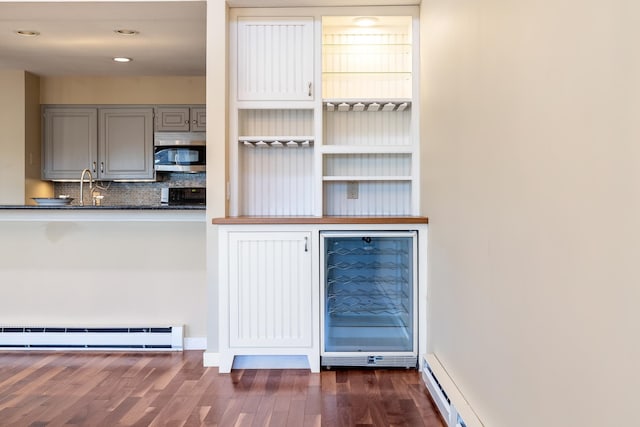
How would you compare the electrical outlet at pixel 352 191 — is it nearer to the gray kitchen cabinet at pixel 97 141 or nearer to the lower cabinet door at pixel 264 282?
the lower cabinet door at pixel 264 282

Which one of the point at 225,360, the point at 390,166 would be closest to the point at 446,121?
the point at 390,166

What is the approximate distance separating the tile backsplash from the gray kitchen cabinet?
0.31m

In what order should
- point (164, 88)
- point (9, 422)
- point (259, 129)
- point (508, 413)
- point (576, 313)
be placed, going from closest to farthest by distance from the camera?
point (576, 313) → point (508, 413) → point (9, 422) → point (259, 129) → point (164, 88)

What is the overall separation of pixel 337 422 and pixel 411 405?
1.37 feet

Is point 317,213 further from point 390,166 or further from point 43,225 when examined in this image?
point 43,225

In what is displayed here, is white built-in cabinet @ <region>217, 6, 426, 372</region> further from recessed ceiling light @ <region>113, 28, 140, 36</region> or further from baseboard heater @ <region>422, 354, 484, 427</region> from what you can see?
recessed ceiling light @ <region>113, 28, 140, 36</region>

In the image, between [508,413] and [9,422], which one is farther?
[9,422]

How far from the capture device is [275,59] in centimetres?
323

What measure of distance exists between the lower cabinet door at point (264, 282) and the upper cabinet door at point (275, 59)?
954mm

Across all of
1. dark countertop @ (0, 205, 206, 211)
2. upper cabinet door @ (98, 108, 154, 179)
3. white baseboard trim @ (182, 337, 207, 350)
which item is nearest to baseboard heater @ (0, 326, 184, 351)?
white baseboard trim @ (182, 337, 207, 350)

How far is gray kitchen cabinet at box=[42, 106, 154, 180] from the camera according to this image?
18.1 feet

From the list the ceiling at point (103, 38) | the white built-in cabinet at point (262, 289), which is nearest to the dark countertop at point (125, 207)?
the white built-in cabinet at point (262, 289)

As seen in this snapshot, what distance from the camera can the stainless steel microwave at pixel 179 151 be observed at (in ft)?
17.9

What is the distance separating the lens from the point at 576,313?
114 cm
